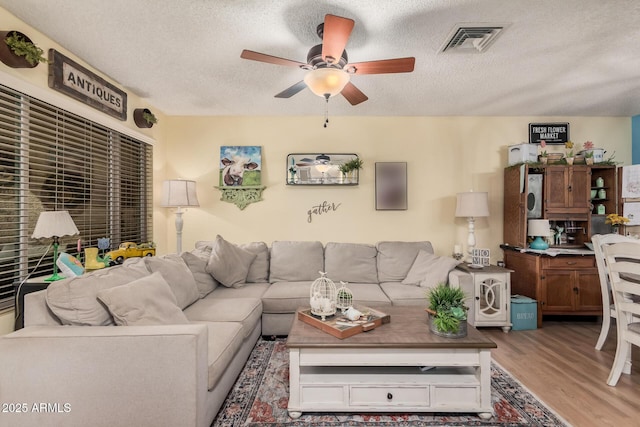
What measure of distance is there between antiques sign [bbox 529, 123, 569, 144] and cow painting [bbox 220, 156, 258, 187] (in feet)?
11.7

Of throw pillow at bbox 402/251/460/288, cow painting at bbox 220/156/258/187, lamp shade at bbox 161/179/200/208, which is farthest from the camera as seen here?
cow painting at bbox 220/156/258/187

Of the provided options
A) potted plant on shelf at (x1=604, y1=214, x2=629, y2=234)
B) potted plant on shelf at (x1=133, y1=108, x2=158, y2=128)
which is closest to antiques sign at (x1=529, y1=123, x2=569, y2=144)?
potted plant on shelf at (x1=604, y1=214, x2=629, y2=234)

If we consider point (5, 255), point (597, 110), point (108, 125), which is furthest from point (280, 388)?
point (597, 110)

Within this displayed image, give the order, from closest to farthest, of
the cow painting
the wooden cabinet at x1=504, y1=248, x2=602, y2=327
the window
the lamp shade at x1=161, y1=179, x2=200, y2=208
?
the window → the wooden cabinet at x1=504, y1=248, x2=602, y2=327 → the lamp shade at x1=161, y1=179, x2=200, y2=208 → the cow painting

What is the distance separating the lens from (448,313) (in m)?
1.86

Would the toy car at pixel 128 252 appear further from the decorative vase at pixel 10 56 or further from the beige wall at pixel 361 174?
the decorative vase at pixel 10 56

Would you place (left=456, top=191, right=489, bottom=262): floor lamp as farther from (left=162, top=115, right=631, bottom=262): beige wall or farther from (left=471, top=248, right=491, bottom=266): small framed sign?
(left=162, top=115, right=631, bottom=262): beige wall

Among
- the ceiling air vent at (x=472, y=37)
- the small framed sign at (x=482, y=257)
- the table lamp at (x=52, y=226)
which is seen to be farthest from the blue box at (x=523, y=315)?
the table lamp at (x=52, y=226)

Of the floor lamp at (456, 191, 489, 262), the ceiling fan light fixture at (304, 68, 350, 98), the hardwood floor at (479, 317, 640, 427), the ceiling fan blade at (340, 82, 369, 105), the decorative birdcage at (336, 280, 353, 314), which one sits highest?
the ceiling fan blade at (340, 82, 369, 105)

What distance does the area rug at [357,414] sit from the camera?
1777mm

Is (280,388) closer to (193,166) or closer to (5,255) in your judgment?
(5,255)

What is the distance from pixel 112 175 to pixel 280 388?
2.54 metres

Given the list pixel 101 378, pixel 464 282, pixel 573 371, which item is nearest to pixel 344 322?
pixel 101 378

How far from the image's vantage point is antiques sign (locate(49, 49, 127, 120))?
2277 mm
